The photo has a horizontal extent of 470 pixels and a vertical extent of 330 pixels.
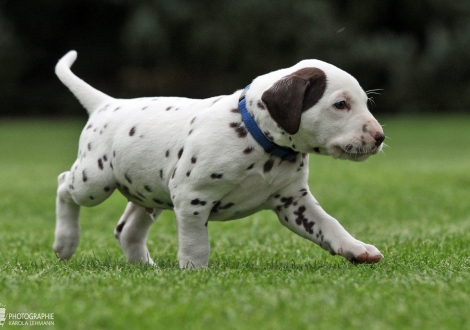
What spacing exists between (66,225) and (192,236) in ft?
4.84

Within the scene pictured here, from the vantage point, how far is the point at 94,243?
676 cm

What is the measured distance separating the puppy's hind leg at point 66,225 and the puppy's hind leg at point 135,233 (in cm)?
32

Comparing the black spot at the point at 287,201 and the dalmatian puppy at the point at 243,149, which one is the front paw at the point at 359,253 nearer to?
the dalmatian puppy at the point at 243,149

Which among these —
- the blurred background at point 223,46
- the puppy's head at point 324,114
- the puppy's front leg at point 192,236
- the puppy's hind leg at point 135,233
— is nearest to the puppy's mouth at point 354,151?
the puppy's head at point 324,114

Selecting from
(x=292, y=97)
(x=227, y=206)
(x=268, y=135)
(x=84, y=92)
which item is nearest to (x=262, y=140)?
(x=268, y=135)

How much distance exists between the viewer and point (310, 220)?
4.79m

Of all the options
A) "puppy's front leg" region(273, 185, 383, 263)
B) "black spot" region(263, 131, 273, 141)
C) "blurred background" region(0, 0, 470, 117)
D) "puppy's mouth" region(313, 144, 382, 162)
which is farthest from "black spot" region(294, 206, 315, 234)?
"blurred background" region(0, 0, 470, 117)

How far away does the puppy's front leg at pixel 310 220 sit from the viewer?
4.65 m

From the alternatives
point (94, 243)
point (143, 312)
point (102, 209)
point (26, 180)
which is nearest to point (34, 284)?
point (143, 312)

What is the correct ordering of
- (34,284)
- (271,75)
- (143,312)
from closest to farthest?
(143,312) < (34,284) < (271,75)

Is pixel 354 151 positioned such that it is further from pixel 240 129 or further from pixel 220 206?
pixel 220 206

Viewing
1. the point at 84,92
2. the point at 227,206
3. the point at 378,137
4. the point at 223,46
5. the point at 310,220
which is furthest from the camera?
the point at 223,46

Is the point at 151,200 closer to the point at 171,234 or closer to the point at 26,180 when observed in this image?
the point at 171,234

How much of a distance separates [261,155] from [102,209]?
5.45 meters
